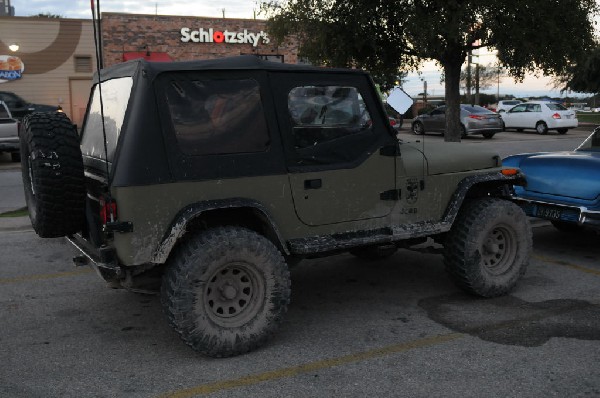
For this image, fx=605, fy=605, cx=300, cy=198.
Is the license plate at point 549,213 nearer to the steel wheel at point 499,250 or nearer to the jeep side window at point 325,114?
the steel wheel at point 499,250

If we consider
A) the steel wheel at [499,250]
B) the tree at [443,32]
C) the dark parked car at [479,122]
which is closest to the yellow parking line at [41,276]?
→ the steel wheel at [499,250]

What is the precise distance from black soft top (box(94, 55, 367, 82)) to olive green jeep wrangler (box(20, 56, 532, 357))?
0.04 ft

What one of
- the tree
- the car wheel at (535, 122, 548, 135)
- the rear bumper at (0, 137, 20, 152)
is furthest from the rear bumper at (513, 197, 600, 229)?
the car wheel at (535, 122, 548, 135)

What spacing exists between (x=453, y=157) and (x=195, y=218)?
2.32 metres

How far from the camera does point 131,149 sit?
3814 millimetres

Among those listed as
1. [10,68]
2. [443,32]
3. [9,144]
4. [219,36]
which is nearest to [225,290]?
[443,32]

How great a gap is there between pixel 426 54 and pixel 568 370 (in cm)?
797

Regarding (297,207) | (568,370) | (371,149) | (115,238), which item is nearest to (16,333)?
(115,238)

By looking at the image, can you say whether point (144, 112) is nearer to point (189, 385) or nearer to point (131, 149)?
point (131, 149)

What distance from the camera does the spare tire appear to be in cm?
392

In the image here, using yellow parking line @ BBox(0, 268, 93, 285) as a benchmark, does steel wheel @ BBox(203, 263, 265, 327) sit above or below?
above

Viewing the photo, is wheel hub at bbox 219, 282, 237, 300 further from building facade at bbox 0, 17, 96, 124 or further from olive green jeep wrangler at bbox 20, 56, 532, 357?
building facade at bbox 0, 17, 96, 124

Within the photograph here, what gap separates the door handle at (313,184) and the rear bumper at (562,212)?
332cm

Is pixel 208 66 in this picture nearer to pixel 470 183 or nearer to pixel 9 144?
pixel 470 183
